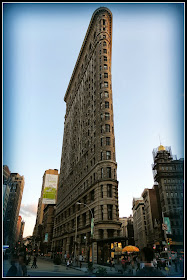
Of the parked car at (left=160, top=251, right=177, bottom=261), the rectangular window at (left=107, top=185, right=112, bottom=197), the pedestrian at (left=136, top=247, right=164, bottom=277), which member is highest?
the pedestrian at (left=136, top=247, right=164, bottom=277)

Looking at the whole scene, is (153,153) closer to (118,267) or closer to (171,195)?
(171,195)

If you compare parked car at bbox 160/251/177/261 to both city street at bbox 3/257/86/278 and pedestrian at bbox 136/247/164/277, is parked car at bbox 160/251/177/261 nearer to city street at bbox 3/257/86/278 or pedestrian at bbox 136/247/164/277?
city street at bbox 3/257/86/278

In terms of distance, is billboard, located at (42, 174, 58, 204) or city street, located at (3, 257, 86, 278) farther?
billboard, located at (42, 174, 58, 204)

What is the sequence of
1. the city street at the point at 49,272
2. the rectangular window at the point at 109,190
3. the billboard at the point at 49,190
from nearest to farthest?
1. the city street at the point at 49,272
2. the billboard at the point at 49,190
3. the rectangular window at the point at 109,190

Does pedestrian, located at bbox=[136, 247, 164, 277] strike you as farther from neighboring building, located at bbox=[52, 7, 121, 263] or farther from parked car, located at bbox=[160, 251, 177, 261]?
parked car, located at bbox=[160, 251, 177, 261]

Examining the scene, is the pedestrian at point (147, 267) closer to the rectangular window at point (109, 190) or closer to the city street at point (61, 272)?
the city street at point (61, 272)

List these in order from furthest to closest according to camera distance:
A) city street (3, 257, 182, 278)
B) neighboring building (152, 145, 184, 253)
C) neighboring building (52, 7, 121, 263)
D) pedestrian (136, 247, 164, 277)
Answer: neighboring building (152, 145, 184, 253) < neighboring building (52, 7, 121, 263) < city street (3, 257, 182, 278) < pedestrian (136, 247, 164, 277)

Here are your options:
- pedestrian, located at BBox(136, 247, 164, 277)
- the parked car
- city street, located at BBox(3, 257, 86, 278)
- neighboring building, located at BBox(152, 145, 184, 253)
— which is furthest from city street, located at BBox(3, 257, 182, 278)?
neighboring building, located at BBox(152, 145, 184, 253)

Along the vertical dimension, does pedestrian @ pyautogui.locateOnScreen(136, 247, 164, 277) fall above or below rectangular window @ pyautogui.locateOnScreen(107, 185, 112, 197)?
above

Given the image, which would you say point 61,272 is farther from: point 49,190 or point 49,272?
point 49,190

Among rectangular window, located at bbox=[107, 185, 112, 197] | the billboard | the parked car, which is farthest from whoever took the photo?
rectangular window, located at bbox=[107, 185, 112, 197]

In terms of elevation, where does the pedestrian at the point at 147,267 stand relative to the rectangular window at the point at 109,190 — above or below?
above

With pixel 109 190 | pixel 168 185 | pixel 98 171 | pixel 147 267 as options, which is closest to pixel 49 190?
pixel 98 171

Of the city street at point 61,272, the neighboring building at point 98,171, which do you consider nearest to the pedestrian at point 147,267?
the city street at point 61,272
